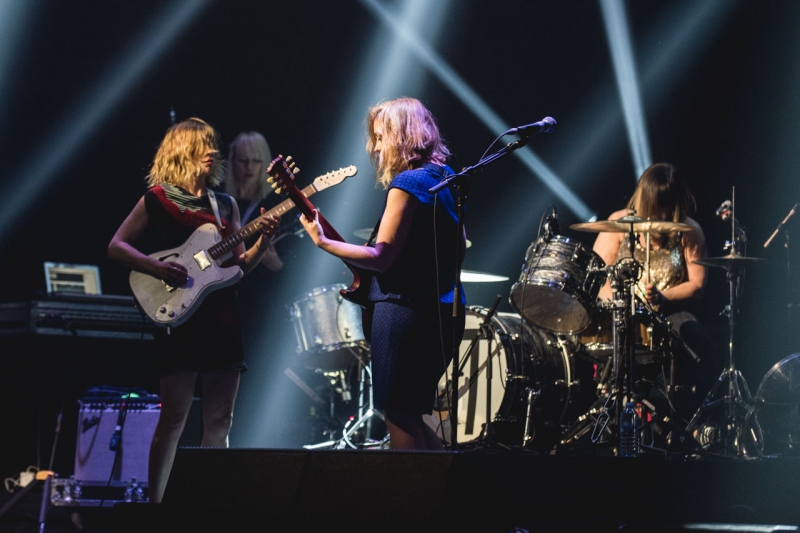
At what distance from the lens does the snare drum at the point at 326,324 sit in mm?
6172

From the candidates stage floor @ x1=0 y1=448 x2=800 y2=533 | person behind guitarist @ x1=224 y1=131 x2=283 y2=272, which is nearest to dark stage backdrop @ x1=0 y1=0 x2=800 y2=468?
person behind guitarist @ x1=224 y1=131 x2=283 y2=272

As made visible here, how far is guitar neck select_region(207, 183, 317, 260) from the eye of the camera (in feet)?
13.1

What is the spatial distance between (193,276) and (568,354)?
2.95 metres

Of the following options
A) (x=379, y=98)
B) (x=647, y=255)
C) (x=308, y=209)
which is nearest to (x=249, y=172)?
(x=379, y=98)

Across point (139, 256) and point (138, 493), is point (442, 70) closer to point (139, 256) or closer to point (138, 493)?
point (139, 256)

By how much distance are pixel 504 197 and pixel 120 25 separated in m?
3.53

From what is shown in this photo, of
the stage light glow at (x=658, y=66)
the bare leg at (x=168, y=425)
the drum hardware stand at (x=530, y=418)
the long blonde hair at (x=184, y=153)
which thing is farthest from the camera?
the stage light glow at (x=658, y=66)

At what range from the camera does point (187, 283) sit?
12.9ft

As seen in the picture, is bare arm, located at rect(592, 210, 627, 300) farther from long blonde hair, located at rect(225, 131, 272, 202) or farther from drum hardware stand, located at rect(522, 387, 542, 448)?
long blonde hair, located at rect(225, 131, 272, 202)

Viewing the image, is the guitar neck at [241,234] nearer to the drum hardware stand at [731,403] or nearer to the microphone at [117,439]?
the microphone at [117,439]

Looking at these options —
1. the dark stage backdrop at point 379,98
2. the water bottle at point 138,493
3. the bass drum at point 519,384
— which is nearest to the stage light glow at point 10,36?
the dark stage backdrop at point 379,98

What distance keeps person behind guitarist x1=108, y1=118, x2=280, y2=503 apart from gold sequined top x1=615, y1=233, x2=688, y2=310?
2751 mm

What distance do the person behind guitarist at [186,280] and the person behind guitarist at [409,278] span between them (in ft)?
2.82

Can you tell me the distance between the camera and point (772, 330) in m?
6.25
